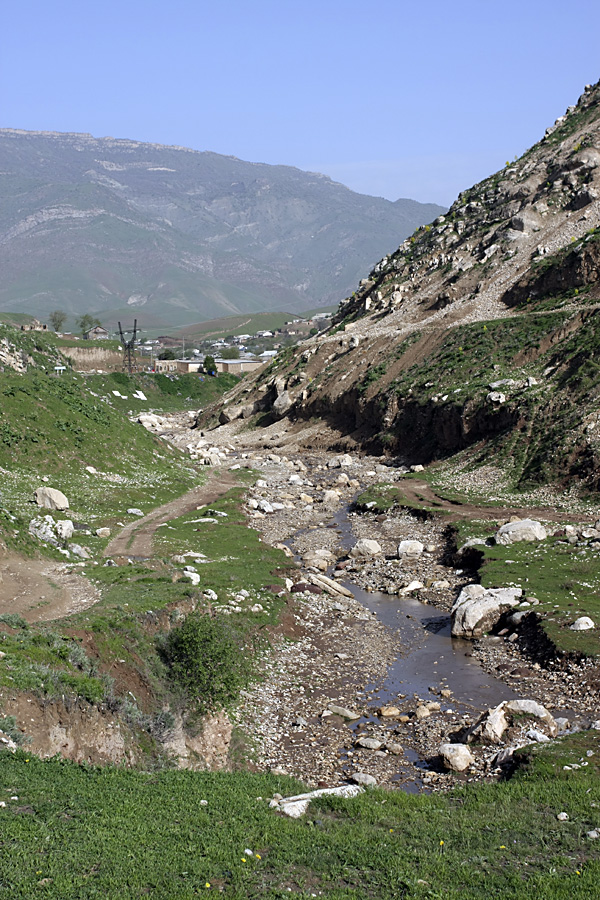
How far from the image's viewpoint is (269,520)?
58531 millimetres

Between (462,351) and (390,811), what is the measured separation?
75.3 m

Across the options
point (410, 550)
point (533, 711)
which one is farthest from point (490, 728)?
point (410, 550)

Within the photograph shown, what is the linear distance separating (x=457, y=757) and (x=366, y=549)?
2529 centimetres

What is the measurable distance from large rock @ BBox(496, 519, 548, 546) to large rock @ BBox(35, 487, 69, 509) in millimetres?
24173

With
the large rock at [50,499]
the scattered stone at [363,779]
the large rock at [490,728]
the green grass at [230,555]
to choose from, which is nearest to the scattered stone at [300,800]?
the scattered stone at [363,779]

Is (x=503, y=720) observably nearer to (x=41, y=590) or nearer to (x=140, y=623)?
(x=140, y=623)

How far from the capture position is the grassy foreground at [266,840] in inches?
554

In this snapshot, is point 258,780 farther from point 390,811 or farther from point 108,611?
point 108,611

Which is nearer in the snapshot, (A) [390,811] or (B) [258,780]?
(A) [390,811]

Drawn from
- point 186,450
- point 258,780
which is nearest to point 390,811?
point 258,780

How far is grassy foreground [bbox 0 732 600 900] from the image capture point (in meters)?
14.1

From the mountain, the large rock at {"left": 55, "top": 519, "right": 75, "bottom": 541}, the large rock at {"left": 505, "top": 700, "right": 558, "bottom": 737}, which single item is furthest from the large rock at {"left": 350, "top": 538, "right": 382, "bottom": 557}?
the large rock at {"left": 505, "top": 700, "right": 558, "bottom": 737}

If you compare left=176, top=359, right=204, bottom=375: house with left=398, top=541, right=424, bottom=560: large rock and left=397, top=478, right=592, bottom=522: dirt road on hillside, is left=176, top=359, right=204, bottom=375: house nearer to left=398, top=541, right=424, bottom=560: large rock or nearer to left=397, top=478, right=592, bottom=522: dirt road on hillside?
left=397, top=478, right=592, bottom=522: dirt road on hillside

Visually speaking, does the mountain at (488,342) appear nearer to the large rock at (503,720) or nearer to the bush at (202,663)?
the large rock at (503,720)
